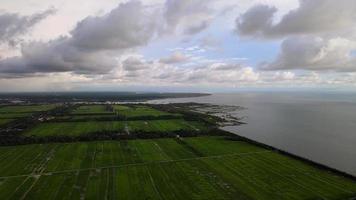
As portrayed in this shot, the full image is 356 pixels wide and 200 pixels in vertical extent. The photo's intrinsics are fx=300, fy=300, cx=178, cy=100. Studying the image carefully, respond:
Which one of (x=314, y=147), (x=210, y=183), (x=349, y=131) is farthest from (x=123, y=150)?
(x=349, y=131)

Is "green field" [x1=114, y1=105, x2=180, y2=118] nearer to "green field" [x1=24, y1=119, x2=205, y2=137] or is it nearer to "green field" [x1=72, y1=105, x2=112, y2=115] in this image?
"green field" [x1=72, y1=105, x2=112, y2=115]

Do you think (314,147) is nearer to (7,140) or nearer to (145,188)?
(145,188)

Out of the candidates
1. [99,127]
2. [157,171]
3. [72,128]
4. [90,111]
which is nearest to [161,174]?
[157,171]

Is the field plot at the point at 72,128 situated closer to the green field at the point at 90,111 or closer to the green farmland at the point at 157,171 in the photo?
the green farmland at the point at 157,171

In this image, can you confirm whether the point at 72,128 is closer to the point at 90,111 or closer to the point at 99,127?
the point at 99,127

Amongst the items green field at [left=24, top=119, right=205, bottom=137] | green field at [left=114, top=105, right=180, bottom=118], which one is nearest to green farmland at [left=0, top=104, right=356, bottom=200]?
green field at [left=24, top=119, right=205, bottom=137]

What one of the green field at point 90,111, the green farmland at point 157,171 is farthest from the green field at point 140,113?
the green farmland at point 157,171
